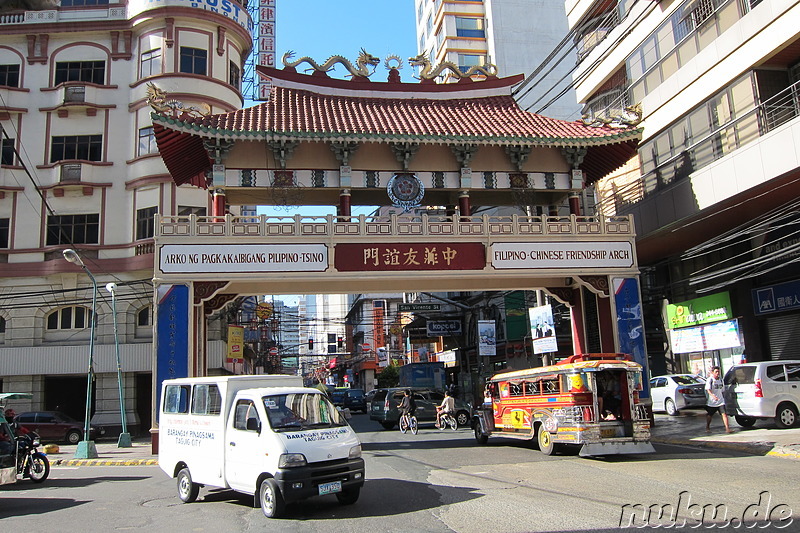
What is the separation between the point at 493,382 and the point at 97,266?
66.0 feet

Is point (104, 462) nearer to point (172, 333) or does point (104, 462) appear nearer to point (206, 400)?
point (172, 333)

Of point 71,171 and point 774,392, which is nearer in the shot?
point 774,392

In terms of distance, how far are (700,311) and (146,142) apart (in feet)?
86.6

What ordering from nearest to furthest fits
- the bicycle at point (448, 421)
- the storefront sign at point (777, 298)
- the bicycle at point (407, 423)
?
the storefront sign at point (777, 298) < the bicycle at point (407, 423) < the bicycle at point (448, 421)

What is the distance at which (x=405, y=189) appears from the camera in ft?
73.7

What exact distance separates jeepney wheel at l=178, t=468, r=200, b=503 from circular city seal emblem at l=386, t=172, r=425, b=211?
13034 millimetres

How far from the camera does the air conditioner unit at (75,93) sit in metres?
31.7

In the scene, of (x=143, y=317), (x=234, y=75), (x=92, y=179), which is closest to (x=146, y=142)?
(x=92, y=179)

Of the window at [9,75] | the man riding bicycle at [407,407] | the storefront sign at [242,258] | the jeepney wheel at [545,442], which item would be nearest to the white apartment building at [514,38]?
the window at [9,75]

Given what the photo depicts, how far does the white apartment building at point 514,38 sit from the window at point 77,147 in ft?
98.3

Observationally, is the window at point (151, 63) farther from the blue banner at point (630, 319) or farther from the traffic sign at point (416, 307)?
the blue banner at point (630, 319)

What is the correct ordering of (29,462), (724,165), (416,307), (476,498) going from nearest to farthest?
(476,498), (29,462), (724,165), (416,307)

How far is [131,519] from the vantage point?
972 centimetres

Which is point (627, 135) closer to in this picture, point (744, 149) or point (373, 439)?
point (744, 149)
